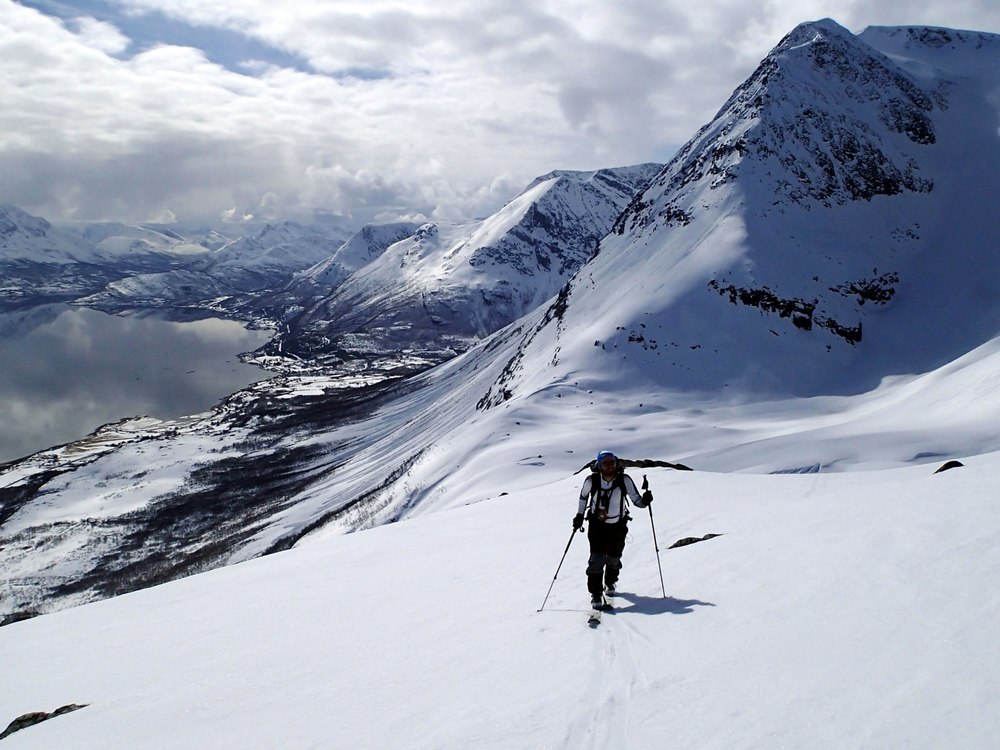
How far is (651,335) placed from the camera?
251 feet

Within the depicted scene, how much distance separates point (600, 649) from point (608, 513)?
2930 mm

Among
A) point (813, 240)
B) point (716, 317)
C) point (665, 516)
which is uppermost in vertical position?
point (813, 240)

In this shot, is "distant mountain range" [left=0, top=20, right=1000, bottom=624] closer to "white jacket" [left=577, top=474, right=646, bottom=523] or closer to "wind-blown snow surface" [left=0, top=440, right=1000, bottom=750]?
"wind-blown snow surface" [left=0, top=440, right=1000, bottom=750]

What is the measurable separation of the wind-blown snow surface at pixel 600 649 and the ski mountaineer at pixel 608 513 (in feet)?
2.41

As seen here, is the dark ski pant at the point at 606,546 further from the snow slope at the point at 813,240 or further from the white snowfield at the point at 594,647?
the snow slope at the point at 813,240

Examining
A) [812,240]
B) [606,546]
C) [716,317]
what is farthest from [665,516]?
[812,240]

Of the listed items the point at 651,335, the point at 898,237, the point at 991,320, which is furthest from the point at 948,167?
the point at 651,335

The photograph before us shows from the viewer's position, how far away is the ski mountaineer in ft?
34.2

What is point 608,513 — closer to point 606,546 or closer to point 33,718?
point 606,546

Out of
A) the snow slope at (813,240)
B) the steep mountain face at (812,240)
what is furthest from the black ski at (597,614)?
the steep mountain face at (812,240)

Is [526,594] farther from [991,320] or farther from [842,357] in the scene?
[991,320]

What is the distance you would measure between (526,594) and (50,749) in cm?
765

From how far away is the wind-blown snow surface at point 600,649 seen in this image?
5.59 m

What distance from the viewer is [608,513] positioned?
413 inches
